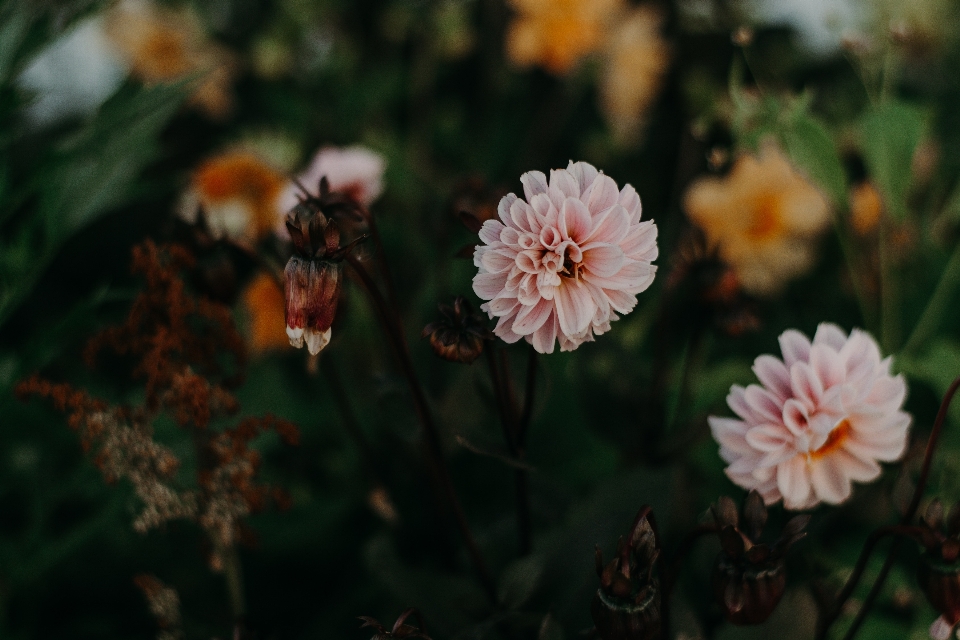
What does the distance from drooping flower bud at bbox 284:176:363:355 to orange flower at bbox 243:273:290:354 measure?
38 centimetres

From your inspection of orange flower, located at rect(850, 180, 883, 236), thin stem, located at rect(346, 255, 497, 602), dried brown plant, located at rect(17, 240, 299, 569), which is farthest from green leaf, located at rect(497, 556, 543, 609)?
orange flower, located at rect(850, 180, 883, 236)

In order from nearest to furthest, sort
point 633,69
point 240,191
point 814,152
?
point 814,152 < point 240,191 < point 633,69

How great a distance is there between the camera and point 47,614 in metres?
0.51

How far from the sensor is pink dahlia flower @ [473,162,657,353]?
0.91ft

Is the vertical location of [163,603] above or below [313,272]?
below

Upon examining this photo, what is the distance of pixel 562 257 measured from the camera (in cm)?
28

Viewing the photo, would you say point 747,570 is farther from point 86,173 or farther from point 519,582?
point 86,173

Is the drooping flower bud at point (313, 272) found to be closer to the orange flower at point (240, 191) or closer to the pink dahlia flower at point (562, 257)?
the pink dahlia flower at point (562, 257)

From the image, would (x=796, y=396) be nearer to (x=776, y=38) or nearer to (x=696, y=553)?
(x=696, y=553)

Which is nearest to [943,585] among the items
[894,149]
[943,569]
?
[943,569]

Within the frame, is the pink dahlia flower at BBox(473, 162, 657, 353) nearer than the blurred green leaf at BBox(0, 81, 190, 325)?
Yes

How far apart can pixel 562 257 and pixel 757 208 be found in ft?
1.62

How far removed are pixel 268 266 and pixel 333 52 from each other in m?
0.61

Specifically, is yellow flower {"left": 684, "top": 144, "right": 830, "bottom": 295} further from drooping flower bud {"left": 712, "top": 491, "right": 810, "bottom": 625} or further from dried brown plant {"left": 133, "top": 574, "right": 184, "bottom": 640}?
dried brown plant {"left": 133, "top": 574, "right": 184, "bottom": 640}
